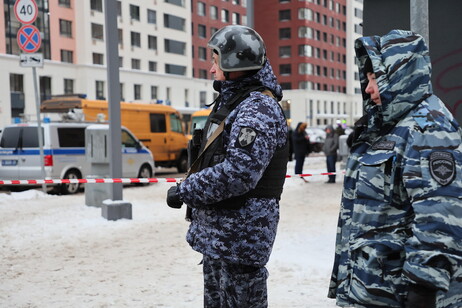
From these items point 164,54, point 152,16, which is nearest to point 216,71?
point 152,16

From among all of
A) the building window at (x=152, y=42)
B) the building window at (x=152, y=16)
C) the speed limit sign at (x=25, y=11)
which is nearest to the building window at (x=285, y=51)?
the building window at (x=152, y=42)

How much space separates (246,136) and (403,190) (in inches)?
28.0

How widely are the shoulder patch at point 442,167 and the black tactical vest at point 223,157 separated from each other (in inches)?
32.8

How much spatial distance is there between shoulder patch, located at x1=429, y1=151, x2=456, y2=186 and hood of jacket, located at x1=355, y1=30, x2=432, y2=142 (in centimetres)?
25

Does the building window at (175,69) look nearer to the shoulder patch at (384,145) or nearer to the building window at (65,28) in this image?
the building window at (65,28)

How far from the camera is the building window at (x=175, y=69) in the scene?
175ft

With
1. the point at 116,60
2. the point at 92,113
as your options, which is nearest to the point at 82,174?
the point at 92,113

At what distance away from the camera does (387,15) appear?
5.67 meters

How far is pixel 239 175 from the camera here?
241 centimetres

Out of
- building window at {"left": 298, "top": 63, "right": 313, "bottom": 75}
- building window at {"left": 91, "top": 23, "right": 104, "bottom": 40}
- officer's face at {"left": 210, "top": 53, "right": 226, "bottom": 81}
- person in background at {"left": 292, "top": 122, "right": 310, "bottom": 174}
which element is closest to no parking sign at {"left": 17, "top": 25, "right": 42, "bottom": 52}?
person in background at {"left": 292, "top": 122, "right": 310, "bottom": 174}

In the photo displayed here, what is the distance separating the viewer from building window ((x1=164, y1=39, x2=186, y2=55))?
52594 mm

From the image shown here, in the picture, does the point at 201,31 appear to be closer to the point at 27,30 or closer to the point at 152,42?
the point at 152,42

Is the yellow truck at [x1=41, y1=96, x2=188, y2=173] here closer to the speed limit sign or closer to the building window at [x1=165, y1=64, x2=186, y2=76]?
the speed limit sign

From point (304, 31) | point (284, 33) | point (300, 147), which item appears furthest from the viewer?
point (284, 33)
